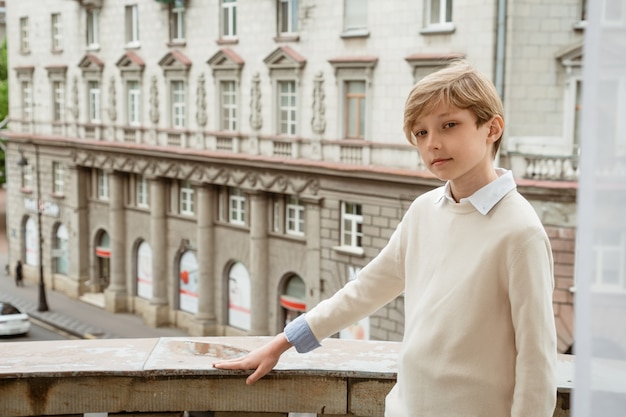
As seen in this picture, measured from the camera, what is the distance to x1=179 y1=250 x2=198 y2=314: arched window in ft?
90.1

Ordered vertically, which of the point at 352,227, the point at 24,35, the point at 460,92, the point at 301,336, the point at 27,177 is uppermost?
the point at 24,35

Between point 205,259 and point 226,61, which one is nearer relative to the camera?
point 226,61

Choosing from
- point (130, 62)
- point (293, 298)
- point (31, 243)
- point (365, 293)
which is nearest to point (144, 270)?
point (130, 62)

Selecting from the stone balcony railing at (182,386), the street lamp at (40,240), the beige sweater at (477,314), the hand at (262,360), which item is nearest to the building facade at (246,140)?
the street lamp at (40,240)

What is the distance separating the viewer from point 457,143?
2582mm

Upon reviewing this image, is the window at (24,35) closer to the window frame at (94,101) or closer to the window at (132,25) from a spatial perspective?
the window frame at (94,101)

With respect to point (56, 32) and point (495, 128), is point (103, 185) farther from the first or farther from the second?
point (495, 128)

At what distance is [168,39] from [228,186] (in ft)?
15.7

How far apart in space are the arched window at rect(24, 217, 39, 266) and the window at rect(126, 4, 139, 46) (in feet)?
32.1

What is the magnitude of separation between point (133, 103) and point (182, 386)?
2671cm

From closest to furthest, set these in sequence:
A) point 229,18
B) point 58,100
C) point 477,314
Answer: point 477,314 → point 229,18 → point 58,100

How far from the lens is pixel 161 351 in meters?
3.60

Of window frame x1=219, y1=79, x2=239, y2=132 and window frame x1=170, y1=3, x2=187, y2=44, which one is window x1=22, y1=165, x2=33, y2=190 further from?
window frame x1=219, y1=79, x2=239, y2=132

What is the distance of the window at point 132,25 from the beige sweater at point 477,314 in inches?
1064
